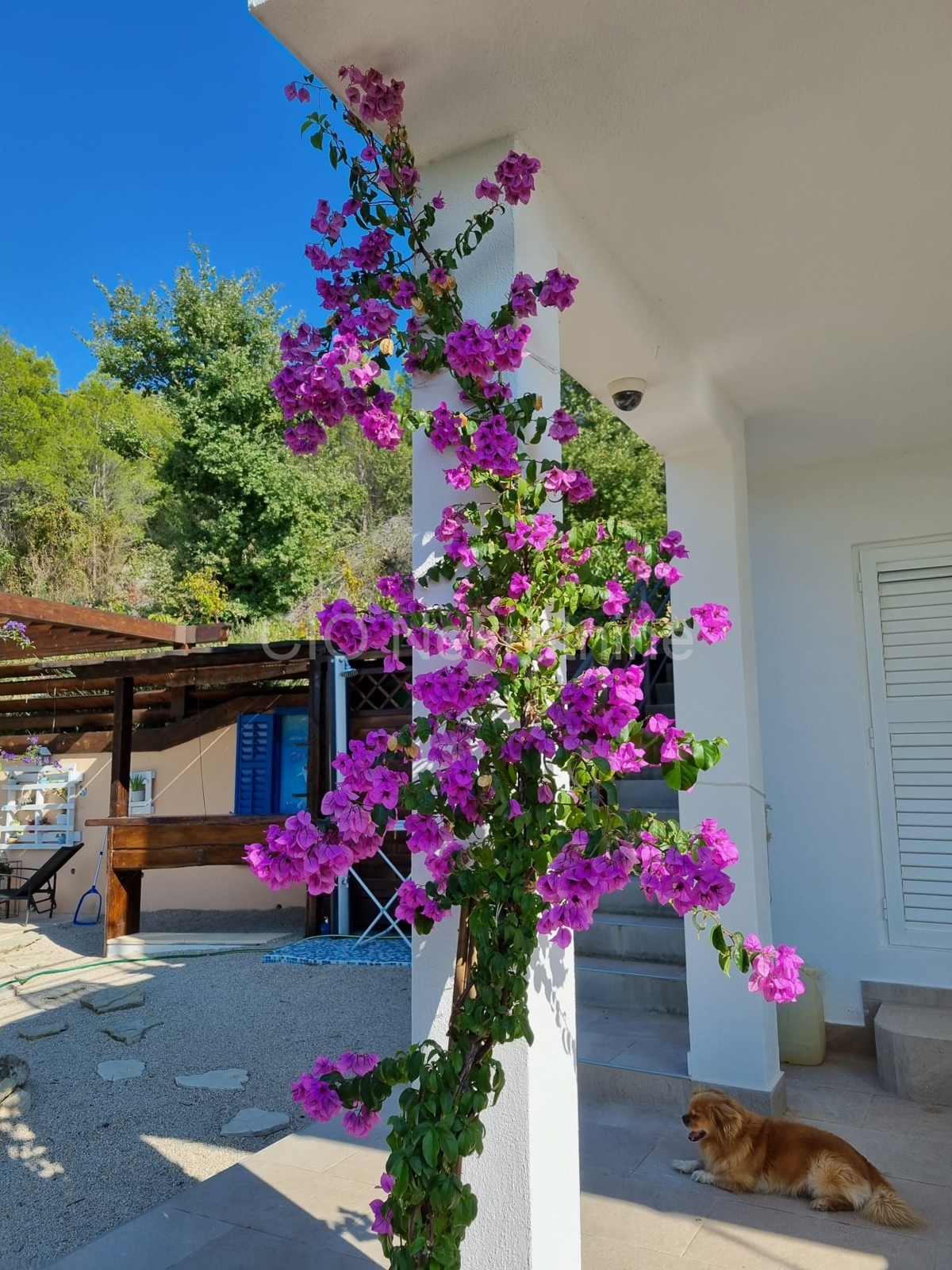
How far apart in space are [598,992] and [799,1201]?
1.80 m

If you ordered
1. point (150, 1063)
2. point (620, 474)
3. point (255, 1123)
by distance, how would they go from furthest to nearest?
1. point (620, 474)
2. point (150, 1063)
3. point (255, 1123)

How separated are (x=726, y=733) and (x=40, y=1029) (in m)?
4.49

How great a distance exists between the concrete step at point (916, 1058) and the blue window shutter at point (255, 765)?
6.40 meters

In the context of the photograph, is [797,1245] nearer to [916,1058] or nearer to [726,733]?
[916,1058]

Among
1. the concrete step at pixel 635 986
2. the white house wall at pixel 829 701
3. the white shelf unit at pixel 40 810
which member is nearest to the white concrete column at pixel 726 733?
the concrete step at pixel 635 986

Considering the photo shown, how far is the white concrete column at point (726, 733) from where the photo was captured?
3.43 metres

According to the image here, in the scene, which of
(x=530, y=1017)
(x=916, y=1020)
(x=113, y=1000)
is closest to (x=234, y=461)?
(x=113, y=1000)

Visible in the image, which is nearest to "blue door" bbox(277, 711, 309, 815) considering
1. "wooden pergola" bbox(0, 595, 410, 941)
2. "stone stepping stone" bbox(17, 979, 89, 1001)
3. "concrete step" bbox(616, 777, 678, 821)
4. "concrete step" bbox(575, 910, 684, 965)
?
"wooden pergola" bbox(0, 595, 410, 941)

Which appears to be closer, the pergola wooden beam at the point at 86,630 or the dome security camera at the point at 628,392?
the dome security camera at the point at 628,392

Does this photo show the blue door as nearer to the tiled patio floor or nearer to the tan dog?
the tiled patio floor

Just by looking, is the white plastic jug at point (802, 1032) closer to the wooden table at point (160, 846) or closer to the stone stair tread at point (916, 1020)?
the stone stair tread at point (916, 1020)

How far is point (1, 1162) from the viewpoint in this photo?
11.9 ft

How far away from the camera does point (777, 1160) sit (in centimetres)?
273

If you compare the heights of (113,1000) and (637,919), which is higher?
(637,919)
